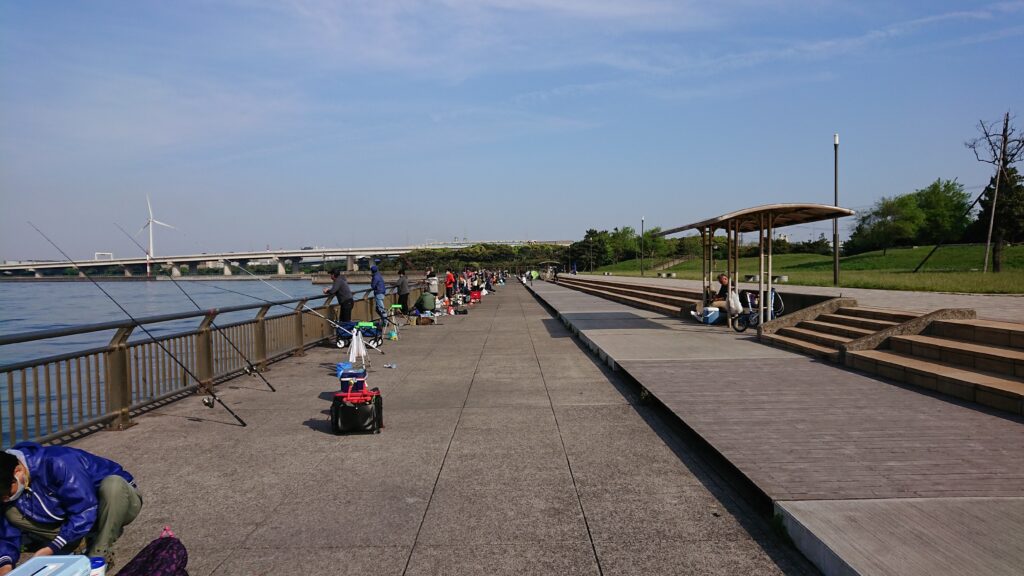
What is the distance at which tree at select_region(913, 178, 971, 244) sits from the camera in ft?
265

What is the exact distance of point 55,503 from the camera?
3660mm

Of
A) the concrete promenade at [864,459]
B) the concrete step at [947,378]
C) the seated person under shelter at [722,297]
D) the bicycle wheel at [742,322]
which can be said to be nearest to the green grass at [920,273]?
the seated person under shelter at [722,297]

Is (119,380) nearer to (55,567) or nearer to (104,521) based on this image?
(104,521)

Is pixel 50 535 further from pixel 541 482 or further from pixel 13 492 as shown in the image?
pixel 541 482

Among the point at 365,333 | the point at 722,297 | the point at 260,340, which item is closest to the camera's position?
the point at 260,340

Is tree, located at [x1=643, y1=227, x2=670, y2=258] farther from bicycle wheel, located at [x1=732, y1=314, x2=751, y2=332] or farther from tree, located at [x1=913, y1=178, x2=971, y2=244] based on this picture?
bicycle wheel, located at [x1=732, y1=314, x2=751, y2=332]

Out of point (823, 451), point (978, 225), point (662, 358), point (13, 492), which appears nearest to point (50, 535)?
point (13, 492)

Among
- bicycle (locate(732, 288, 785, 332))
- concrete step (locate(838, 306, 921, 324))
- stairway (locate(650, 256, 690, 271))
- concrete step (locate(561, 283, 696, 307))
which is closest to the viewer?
concrete step (locate(838, 306, 921, 324))

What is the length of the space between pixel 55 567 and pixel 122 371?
16.9 ft

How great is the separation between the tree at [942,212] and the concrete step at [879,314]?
78293 millimetres

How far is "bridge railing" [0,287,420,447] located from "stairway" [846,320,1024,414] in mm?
8240

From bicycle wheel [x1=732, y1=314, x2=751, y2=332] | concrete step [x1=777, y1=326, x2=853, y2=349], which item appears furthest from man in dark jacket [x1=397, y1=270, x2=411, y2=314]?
concrete step [x1=777, y1=326, x2=853, y2=349]

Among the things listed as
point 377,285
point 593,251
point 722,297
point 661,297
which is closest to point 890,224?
point 593,251

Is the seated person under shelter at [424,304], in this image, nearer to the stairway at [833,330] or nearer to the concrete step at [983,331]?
the stairway at [833,330]
